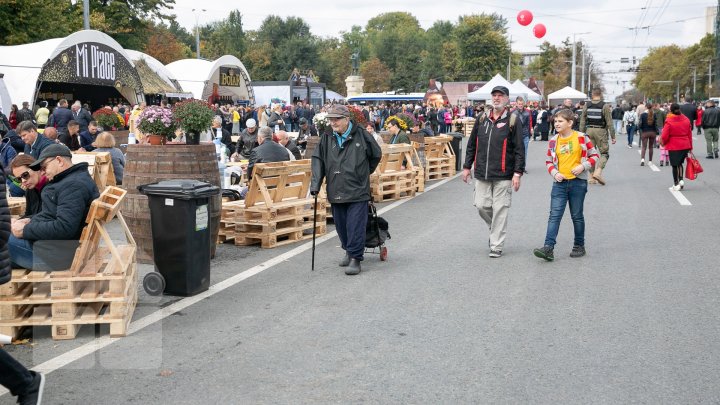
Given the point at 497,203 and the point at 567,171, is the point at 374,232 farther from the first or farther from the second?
the point at 567,171

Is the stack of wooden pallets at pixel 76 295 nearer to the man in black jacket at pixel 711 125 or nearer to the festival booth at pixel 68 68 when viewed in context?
the festival booth at pixel 68 68

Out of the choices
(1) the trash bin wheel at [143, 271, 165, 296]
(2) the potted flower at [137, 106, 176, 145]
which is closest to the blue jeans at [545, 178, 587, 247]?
(1) the trash bin wheel at [143, 271, 165, 296]

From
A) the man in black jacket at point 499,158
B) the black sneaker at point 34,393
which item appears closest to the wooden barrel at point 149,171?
the man in black jacket at point 499,158

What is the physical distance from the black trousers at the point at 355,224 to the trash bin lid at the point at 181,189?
1607mm

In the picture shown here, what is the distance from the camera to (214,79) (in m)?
42.9

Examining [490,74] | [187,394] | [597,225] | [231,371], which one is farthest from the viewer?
[490,74]

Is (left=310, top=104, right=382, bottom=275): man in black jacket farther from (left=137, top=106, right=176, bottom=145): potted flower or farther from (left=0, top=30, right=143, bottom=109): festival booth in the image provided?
(left=0, top=30, right=143, bottom=109): festival booth

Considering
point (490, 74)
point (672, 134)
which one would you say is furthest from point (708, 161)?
point (490, 74)

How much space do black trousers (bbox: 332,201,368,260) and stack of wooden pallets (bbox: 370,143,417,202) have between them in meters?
5.74

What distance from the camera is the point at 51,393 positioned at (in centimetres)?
477

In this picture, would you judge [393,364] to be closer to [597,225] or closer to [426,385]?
[426,385]

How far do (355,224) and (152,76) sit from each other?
1143 inches

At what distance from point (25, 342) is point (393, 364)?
8.92 feet

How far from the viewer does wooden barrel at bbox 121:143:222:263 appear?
28.6 feet
